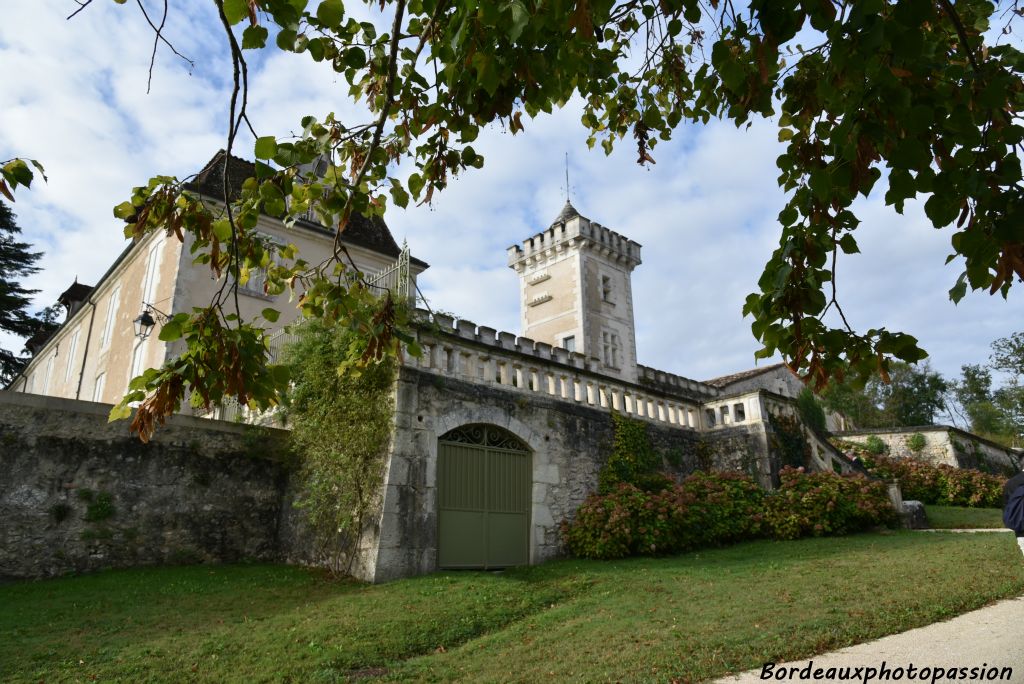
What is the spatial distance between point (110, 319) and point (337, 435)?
1360cm

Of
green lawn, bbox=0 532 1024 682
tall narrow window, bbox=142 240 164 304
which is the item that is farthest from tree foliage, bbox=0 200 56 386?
green lawn, bbox=0 532 1024 682

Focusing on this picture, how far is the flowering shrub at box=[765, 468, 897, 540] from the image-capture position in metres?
10.4

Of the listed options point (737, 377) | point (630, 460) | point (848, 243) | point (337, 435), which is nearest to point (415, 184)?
point (848, 243)

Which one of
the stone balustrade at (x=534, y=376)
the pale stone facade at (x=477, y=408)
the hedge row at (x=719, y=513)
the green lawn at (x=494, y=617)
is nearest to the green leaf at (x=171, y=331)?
the green lawn at (x=494, y=617)

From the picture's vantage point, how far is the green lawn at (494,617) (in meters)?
4.97

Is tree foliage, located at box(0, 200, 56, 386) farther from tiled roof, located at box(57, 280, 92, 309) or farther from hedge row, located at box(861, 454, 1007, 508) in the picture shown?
hedge row, located at box(861, 454, 1007, 508)

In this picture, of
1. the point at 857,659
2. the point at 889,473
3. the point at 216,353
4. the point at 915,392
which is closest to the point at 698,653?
the point at 857,659

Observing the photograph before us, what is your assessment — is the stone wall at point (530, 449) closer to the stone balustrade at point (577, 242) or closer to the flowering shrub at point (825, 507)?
the flowering shrub at point (825, 507)

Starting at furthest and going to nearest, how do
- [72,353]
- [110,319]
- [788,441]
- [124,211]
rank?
[72,353]
[110,319]
[788,441]
[124,211]

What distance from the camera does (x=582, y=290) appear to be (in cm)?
2711

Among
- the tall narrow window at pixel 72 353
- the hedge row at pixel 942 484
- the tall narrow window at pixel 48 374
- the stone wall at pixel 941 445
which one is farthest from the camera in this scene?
the tall narrow window at pixel 48 374

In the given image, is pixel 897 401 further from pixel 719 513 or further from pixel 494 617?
pixel 494 617

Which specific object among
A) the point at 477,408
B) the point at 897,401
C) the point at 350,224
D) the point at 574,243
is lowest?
the point at 477,408

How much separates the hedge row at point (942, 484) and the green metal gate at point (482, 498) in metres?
9.63
